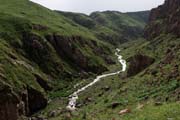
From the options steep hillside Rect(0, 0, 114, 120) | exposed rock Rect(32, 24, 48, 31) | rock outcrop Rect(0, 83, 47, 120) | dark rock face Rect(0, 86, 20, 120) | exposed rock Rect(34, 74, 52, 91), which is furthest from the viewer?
exposed rock Rect(32, 24, 48, 31)

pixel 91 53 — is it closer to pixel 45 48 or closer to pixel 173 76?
pixel 45 48

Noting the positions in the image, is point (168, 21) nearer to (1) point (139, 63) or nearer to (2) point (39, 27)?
(2) point (39, 27)

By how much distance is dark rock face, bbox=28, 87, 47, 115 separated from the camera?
94.1 meters

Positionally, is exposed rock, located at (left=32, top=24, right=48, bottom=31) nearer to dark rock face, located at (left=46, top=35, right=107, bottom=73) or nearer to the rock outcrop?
dark rock face, located at (left=46, top=35, right=107, bottom=73)

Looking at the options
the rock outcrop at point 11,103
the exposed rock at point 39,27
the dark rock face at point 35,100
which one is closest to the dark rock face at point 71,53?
the exposed rock at point 39,27

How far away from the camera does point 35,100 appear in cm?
9619

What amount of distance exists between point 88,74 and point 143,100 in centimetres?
8811

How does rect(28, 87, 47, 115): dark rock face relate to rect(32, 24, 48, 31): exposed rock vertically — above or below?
below

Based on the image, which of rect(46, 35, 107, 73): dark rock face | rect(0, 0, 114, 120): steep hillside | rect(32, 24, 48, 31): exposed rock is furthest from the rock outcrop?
rect(32, 24, 48, 31): exposed rock

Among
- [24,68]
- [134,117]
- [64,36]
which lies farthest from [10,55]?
[134,117]

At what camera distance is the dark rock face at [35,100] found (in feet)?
309

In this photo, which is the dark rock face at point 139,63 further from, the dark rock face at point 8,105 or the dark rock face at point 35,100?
the dark rock face at point 8,105

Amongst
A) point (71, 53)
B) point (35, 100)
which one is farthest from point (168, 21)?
point (35, 100)

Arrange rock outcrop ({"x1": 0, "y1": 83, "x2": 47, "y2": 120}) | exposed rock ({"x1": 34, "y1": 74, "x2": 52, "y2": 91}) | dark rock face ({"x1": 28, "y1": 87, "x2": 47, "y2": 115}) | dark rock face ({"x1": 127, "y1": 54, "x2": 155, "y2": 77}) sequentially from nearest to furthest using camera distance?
rock outcrop ({"x1": 0, "y1": 83, "x2": 47, "y2": 120})
dark rock face ({"x1": 127, "y1": 54, "x2": 155, "y2": 77})
dark rock face ({"x1": 28, "y1": 87, "x2": 47, "y2": 115})
exposed rock ({"x1": 34, "y1": 74, "x2": 52, "y2": 91})
